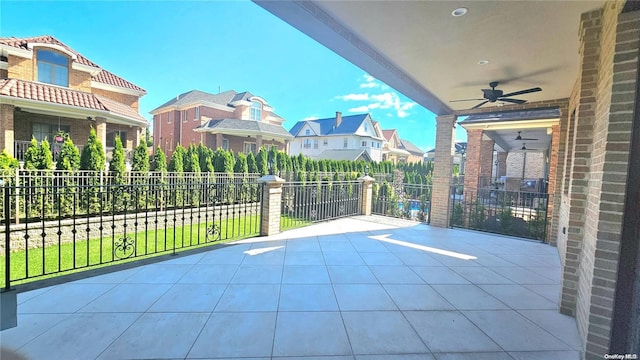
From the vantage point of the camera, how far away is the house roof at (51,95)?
1036cm

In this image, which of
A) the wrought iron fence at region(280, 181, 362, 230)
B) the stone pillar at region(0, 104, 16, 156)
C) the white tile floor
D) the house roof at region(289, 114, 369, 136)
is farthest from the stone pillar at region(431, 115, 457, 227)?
the house roof at region(289, 114, 369, 136)

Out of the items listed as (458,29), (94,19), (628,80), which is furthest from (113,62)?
(628,80)

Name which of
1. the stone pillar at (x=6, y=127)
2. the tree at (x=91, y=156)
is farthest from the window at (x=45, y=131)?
the tree at (x=91, y=156)

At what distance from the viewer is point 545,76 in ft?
14.0

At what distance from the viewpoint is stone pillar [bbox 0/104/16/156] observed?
1014cm

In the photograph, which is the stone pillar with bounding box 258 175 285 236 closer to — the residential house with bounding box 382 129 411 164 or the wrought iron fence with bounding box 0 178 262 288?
the wrought iron fence with bounding box 0 178 262 288

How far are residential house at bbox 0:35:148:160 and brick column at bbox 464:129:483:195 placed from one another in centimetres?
1529

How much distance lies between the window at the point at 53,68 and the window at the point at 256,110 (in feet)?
36.2

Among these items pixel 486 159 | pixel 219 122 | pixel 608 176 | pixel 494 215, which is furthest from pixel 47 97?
pixel 486 159

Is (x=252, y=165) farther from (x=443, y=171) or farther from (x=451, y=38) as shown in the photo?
(x=451, y=38)

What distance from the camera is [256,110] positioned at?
2181 cm

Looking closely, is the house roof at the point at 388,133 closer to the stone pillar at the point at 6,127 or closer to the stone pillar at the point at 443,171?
the stone pillar at the point at 443,171

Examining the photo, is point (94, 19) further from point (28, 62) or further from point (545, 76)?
point (545, 76)

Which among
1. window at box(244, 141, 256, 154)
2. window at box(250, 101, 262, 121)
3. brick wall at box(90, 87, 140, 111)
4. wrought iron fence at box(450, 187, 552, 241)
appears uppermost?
window at box(250, 101, 262, 121)
